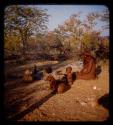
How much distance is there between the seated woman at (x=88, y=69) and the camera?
3859 mm

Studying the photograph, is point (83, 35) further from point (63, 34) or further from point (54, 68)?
point (54, 68)

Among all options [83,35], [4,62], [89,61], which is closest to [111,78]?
[89,61]

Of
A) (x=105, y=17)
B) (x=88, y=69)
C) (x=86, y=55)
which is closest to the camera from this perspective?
(x=105, y=17)

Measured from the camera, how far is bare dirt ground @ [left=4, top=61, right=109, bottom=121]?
343 centimetres

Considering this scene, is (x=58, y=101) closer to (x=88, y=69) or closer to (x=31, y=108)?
(x=31, y=108)

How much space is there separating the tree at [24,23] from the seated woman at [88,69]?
0.74m

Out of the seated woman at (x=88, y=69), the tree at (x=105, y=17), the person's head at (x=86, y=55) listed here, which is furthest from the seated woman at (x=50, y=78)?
the tree at (x=105, y=17)

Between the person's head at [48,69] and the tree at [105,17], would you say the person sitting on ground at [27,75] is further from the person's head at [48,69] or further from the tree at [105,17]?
the tree at [105,17]

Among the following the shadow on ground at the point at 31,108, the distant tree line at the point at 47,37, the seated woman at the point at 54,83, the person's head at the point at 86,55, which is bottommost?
the shadow on ground at the point at 31,108

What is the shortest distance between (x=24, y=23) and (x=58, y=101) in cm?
119

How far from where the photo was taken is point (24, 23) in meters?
3.70

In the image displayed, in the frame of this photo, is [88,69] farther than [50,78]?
Yes

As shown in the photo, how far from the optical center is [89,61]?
385 cm

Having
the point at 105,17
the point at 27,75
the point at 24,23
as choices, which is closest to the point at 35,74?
the point at 27,75
